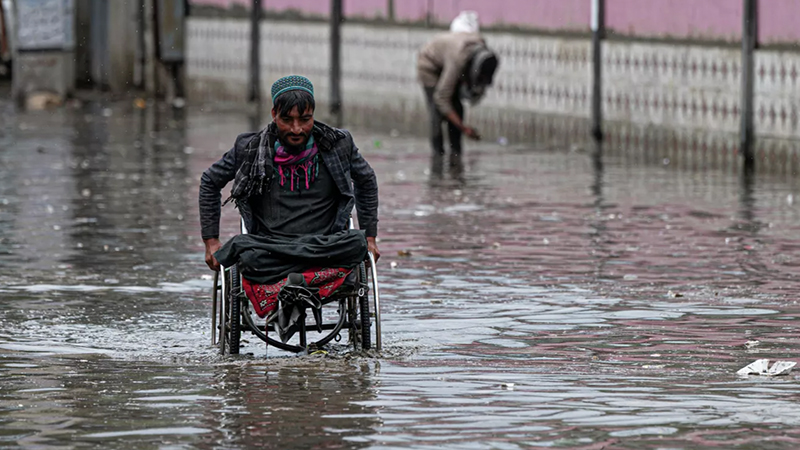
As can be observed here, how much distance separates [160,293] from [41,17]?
18822mm

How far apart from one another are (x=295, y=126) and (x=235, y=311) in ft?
2.88

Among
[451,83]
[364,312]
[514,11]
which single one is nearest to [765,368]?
[364,312]

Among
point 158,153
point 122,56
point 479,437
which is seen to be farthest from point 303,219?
point 122,56

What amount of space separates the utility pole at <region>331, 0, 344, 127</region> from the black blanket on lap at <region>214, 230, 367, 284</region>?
18305 mm

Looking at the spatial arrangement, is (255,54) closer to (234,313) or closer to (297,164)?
(297,164)

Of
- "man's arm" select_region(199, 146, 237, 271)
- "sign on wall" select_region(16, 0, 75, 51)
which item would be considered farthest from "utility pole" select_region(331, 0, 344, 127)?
"man's arm" select_region(199, 146, 237, 271)

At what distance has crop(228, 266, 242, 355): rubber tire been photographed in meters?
8.48

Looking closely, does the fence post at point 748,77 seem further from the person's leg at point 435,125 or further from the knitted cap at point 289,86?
the knitted cap at point 289,86

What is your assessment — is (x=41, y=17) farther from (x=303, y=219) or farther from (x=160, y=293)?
(x=303, y=219)

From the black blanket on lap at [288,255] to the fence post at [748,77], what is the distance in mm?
11433

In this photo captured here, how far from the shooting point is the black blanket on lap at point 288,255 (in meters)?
8.44

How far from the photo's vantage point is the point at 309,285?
8.45 meters

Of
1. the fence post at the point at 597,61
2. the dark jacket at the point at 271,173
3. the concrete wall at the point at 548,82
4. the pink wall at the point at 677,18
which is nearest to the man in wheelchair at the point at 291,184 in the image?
the dark jacket at the point at 271,173

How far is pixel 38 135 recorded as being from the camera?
23.5m
